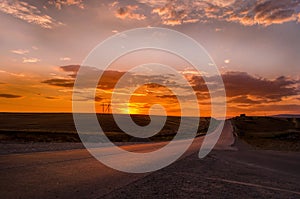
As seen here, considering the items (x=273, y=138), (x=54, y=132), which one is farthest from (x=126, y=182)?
(x=273, y=138)

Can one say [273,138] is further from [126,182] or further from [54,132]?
[126,182]

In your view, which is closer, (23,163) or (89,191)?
(89,191)

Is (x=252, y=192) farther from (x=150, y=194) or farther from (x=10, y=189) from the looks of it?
(x=10, y=189)

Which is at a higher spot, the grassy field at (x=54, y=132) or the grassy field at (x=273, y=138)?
the grassy field at (x=273, y=138)

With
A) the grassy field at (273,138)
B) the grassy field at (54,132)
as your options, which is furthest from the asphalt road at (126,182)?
the grassy field at (54,132)

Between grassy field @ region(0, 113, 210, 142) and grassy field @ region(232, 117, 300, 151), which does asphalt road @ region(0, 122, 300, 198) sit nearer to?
grassy field @ region(232, 117, 300, 151)

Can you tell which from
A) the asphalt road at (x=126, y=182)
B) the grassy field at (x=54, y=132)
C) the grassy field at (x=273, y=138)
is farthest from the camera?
the grassy field at (x=54, y=132)

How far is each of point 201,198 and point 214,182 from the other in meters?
3.45

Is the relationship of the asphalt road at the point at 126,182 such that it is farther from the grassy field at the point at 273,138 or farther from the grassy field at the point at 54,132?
the grassy field at the point at 54,132

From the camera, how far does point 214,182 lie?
47.4 ft

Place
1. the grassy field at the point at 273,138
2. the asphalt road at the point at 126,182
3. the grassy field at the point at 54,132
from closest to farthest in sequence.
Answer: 1. the asphalt road at the point at 126,182
2. the grassy field at the point at 273,138
3. the grassy field at the point at 54,132

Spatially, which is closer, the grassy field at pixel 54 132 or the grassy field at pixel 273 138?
the grassy field at pixel 273 138

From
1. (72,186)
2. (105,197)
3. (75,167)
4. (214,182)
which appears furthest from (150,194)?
(75,167)

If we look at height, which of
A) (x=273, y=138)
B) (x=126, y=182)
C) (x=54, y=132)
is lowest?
(x=126, y=182)
